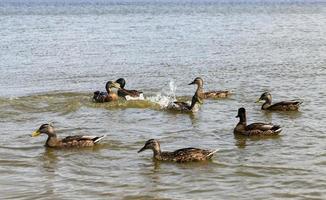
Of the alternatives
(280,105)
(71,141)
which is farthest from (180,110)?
(71,141)

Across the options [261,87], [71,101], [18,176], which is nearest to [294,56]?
[261,87]

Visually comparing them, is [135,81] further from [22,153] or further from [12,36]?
[12,36]

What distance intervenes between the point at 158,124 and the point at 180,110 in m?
1.98

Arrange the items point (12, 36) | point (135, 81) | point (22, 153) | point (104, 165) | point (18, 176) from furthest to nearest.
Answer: point (12, 36) < point (135, 81) < point (22, 153) < point (104, 165) < point (18, 176)

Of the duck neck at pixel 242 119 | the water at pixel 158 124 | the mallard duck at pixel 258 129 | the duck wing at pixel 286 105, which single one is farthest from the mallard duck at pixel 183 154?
the duck wing at pixel 286 105

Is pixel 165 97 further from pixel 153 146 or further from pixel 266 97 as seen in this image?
pixel 153 146

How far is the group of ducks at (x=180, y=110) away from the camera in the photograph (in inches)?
517

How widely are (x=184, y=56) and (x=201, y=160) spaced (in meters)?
20.8

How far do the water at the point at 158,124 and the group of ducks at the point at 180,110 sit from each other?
8.1 inches

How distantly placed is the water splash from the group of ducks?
1.46 ft

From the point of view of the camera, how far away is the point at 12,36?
1868 inches

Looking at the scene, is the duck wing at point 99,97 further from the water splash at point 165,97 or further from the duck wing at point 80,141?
the duck wing at point 80,141

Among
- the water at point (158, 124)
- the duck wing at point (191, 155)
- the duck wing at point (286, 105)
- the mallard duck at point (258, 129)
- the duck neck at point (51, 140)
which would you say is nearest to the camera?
the water at point (158, 124)

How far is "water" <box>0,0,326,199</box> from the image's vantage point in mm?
11641
